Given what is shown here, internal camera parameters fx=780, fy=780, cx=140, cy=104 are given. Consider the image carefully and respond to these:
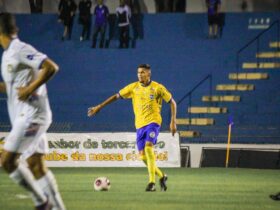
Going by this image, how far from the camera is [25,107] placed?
8.16m

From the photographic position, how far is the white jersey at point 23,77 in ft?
26.7

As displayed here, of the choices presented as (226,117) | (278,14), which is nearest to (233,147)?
(226,117)

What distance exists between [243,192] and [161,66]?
1694 cm

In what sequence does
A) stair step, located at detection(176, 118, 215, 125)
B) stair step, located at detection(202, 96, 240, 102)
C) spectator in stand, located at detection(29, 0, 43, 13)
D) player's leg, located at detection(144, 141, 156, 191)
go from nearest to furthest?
1. player's leg, located at detection(144, 141, 156, 191)
2. stair step, located at detection(176, 118, 215, 125)
3. stair step, located at detection(202, 96, 240, 102)
4. spectator in stand, located at detection(29, 0, 43, 13)

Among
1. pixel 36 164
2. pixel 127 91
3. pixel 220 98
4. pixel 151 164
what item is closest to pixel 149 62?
pixel 220 98

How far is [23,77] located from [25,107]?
32 cm

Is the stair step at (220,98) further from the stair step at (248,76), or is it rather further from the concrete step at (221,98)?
the stair step at (248,76)

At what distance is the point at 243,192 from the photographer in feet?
45.9

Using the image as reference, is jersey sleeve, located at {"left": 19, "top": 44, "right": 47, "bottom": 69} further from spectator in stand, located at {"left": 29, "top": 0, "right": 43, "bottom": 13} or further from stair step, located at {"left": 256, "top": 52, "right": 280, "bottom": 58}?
spectator in stand, located at {"left": 29, "top": 0, "right": 43, "bottom": 13}

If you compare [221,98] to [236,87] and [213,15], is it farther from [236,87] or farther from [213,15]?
[213,15]

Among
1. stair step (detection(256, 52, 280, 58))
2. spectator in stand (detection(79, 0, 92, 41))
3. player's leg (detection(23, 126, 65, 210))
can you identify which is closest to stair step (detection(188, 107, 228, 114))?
stair step (detection(256, 52, 280, 58))

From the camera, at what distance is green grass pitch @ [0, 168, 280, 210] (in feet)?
37.2

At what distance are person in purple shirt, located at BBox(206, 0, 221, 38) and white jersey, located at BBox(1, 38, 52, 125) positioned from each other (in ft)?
73.3

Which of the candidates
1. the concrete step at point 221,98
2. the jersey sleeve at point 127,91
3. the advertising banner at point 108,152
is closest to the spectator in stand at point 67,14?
the concrete step at point 221,98
